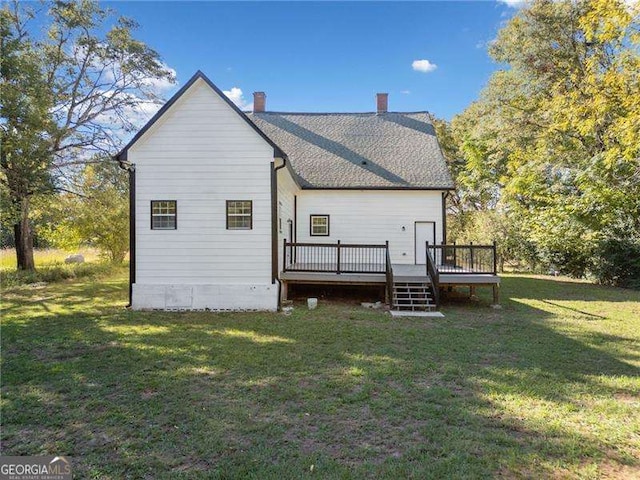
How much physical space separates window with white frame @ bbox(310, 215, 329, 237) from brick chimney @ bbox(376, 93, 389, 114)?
7.42 m

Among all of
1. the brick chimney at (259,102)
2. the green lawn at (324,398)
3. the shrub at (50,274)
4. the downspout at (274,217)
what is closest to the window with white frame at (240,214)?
the downspout at (274,217)

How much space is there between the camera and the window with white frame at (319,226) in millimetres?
13859

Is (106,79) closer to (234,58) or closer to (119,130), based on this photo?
(119,130)

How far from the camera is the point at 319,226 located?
13.9 meters

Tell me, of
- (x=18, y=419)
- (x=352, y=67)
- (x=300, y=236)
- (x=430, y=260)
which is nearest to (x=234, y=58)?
(x=352, y=67)

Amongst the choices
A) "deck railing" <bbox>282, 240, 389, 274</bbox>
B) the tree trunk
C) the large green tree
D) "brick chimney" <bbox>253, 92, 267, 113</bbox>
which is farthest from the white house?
the tree trunk

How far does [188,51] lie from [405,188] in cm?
940

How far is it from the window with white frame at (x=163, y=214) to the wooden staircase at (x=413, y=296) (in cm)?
653

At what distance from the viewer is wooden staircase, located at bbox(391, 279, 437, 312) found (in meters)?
9.99

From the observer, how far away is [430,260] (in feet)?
35.2

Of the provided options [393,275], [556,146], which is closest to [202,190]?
[393,275]

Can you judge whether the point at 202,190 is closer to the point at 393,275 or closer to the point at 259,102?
the point at 393,275

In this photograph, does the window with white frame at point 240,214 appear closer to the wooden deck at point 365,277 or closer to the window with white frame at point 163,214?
A: the window with white frame at point 163,214

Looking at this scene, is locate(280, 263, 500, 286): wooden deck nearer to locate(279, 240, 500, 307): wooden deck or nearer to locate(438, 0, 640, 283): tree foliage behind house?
locate(279, 240, 500, 307): wooden deck
